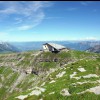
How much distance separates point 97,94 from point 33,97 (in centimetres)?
1803

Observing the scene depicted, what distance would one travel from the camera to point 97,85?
55656 millimetres

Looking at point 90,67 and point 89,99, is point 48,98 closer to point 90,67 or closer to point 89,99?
point 89,99

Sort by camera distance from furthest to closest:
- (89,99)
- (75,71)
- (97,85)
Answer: (75,71) < (97,85) < (89,99)

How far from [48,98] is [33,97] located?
5235mm

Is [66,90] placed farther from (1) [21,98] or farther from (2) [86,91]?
(1) [21,98]

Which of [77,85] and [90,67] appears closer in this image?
[77,85]

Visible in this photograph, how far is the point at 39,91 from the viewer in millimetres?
59125

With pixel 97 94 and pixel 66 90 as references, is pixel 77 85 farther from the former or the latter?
pixel 97 94

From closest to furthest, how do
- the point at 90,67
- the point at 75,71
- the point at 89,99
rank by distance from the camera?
the point at 89,99 → the point at 75,71 → the point at 90,67

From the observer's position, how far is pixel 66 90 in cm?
5475

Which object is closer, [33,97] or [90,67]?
[33,97]

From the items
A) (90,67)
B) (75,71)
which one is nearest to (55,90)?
(75,71)

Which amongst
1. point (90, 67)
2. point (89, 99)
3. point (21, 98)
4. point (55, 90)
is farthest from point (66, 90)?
point (90, 67)

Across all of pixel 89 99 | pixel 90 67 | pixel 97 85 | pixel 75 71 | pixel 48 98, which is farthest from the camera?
pixel 90 67
